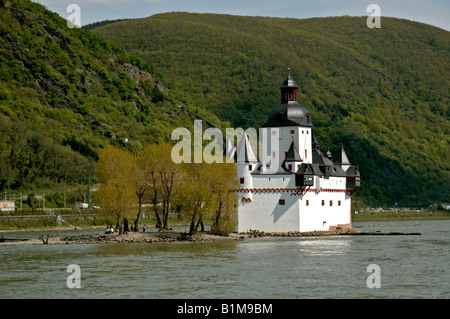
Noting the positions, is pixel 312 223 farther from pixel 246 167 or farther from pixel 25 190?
pixel 25 190

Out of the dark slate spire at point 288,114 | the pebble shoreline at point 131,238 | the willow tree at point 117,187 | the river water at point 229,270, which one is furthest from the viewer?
the dark slate spire at point 288,114

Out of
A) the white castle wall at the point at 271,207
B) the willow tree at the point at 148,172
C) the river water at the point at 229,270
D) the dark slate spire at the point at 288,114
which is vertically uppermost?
the dark slate spire at the point at 288,114

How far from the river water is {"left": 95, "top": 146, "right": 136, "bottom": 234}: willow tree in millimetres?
7697

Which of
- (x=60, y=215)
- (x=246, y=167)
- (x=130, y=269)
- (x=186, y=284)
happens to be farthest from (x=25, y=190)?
(x=186, y=284)

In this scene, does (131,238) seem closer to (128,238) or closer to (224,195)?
(128,238)

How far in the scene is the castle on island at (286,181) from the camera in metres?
111

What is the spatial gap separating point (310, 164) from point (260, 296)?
59101 mm

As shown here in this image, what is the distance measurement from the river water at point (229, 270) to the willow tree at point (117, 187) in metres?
7.70

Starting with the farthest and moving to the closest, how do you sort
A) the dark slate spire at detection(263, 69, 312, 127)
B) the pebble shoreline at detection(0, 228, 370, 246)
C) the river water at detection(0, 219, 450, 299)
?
the dark slate spire at detection(263, 69, 312, 127)
the pebble shoreline at detection(0, 228, 370, 246)
the river water at detection(0, 219, 450, 299)

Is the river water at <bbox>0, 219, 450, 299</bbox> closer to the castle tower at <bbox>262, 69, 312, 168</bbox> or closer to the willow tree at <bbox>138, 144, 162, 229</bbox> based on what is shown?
the willow tree at <bbox>138, 144, 162, 229</bbox>

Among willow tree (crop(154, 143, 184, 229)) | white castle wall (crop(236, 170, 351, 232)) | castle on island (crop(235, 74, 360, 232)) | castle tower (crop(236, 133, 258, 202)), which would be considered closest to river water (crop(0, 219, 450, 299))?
willow tree (crop(154, 143, 184, 229))

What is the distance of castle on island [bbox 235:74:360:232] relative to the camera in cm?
11112

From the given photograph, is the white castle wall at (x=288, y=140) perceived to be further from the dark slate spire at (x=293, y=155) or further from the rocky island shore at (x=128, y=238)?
the rocky island shore at (x=128, y=238)

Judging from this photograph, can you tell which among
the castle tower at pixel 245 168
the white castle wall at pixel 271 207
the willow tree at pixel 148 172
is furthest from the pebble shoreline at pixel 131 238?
the castle tower at pixel 245 168
